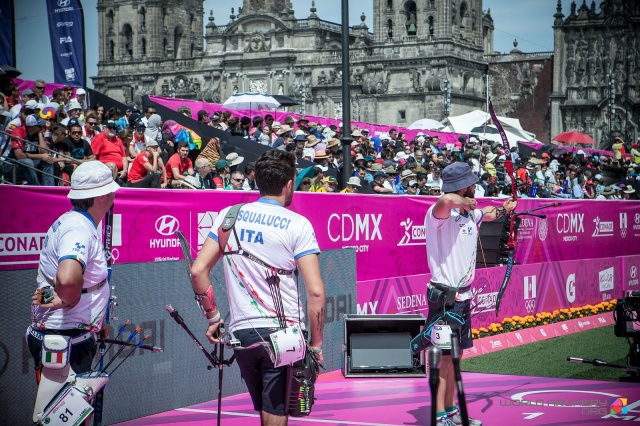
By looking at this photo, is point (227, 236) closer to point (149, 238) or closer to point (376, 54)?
Answer: point (149, 238)

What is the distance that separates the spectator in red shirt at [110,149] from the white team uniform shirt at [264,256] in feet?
27.6

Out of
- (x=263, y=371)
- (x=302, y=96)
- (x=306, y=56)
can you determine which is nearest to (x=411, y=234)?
(x=263, y=371)

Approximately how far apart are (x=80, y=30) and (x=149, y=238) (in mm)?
6100

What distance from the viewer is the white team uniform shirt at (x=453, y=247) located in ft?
25.6

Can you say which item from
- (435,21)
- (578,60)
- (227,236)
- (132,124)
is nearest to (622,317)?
(227,236)

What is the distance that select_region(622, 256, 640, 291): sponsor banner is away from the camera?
1794 centimetres

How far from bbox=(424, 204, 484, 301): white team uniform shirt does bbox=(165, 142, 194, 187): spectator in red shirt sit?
7.16m

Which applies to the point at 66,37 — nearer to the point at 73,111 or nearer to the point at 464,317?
the point at 73,111

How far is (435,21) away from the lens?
8031 cm

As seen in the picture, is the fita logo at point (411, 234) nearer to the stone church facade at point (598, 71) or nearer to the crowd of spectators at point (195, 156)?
the crowd of spectators at point (195, 156)

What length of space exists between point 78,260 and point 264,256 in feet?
3.77

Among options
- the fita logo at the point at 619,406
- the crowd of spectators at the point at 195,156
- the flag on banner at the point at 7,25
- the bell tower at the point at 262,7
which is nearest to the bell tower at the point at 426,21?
the bell tower at the point at 262,7

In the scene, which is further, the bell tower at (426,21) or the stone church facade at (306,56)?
the bell tower at (426,21)

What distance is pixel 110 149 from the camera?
13844 millimetres
